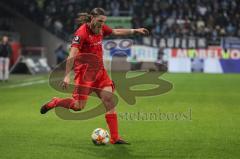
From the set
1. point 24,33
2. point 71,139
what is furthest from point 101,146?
point 24,33

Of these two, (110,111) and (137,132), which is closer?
(110,111)

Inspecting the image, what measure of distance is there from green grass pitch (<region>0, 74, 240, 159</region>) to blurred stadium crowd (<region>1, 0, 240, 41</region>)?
23706 mm

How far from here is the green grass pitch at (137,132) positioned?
346 inches

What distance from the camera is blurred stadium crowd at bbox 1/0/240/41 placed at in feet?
136

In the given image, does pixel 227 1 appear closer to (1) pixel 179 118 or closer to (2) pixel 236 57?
(2) pixel 236 57

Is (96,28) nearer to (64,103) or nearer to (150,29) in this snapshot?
(64,103)

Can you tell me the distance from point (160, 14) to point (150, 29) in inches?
90.5

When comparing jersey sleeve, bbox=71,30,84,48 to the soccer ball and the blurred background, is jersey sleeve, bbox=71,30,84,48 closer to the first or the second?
the soccer ball

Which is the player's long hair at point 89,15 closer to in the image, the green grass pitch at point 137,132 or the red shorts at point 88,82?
the red shorts at point 88,82

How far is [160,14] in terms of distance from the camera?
43.2 m

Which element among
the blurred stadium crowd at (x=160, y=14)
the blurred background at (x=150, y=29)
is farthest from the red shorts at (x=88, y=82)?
the blurred stadium crowd at (x=160, y=14)

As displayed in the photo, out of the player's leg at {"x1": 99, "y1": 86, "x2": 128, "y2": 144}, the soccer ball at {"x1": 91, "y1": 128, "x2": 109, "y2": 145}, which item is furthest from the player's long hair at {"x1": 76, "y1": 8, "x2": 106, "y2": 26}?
the soccer ball at {"x1": 91, "y1": 128, "x2": 109, "y2": 145}

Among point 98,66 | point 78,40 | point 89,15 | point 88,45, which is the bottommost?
point 98,66

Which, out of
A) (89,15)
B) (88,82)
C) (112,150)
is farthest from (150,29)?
(112,150)
